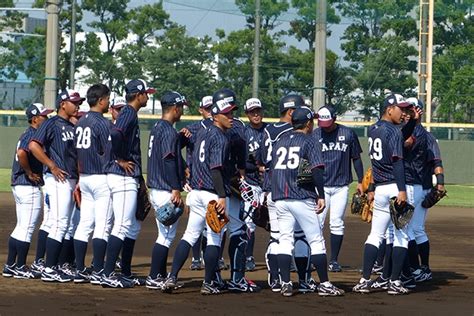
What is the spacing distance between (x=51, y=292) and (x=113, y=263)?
69 cm

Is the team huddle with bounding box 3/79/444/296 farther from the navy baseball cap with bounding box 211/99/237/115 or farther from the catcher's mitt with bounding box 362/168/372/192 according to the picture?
the catcher's mitt with bounding box 362/168/372/192

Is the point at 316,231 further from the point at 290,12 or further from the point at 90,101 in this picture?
the point at 290,12

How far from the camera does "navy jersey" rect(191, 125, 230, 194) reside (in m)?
10.1

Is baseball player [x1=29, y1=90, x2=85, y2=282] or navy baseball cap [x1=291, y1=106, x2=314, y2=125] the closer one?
navy baseball cap [x1=291, y1=106, x2=314, y2=125]

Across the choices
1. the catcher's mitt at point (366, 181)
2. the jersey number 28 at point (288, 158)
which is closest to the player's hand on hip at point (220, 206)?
the jersey number 28 at point (288, 158)

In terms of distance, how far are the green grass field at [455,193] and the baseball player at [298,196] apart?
13.9 meters

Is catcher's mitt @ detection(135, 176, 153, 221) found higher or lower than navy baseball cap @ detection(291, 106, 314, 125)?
lower

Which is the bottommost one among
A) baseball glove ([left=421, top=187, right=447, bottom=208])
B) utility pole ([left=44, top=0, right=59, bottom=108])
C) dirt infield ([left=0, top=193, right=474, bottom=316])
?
dirt infield ([left=0, top=193, right=474, bottom=316])

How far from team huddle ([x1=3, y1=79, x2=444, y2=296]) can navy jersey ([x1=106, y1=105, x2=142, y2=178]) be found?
1cm

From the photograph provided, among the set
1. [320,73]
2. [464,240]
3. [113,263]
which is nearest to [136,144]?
[113,263]

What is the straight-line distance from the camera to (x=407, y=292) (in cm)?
1073

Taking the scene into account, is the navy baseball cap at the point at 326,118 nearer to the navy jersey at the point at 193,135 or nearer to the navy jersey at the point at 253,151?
the navy jersey at the point at 253,151

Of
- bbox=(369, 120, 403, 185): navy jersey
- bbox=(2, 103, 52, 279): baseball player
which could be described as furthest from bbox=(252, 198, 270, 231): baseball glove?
bbox=(2, 103, 52, 279): baseball player

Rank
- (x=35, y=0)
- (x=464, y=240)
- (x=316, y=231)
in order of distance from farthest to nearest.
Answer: (x=35, y=0)
(x=464, y=240)
(x=316, y=231)
